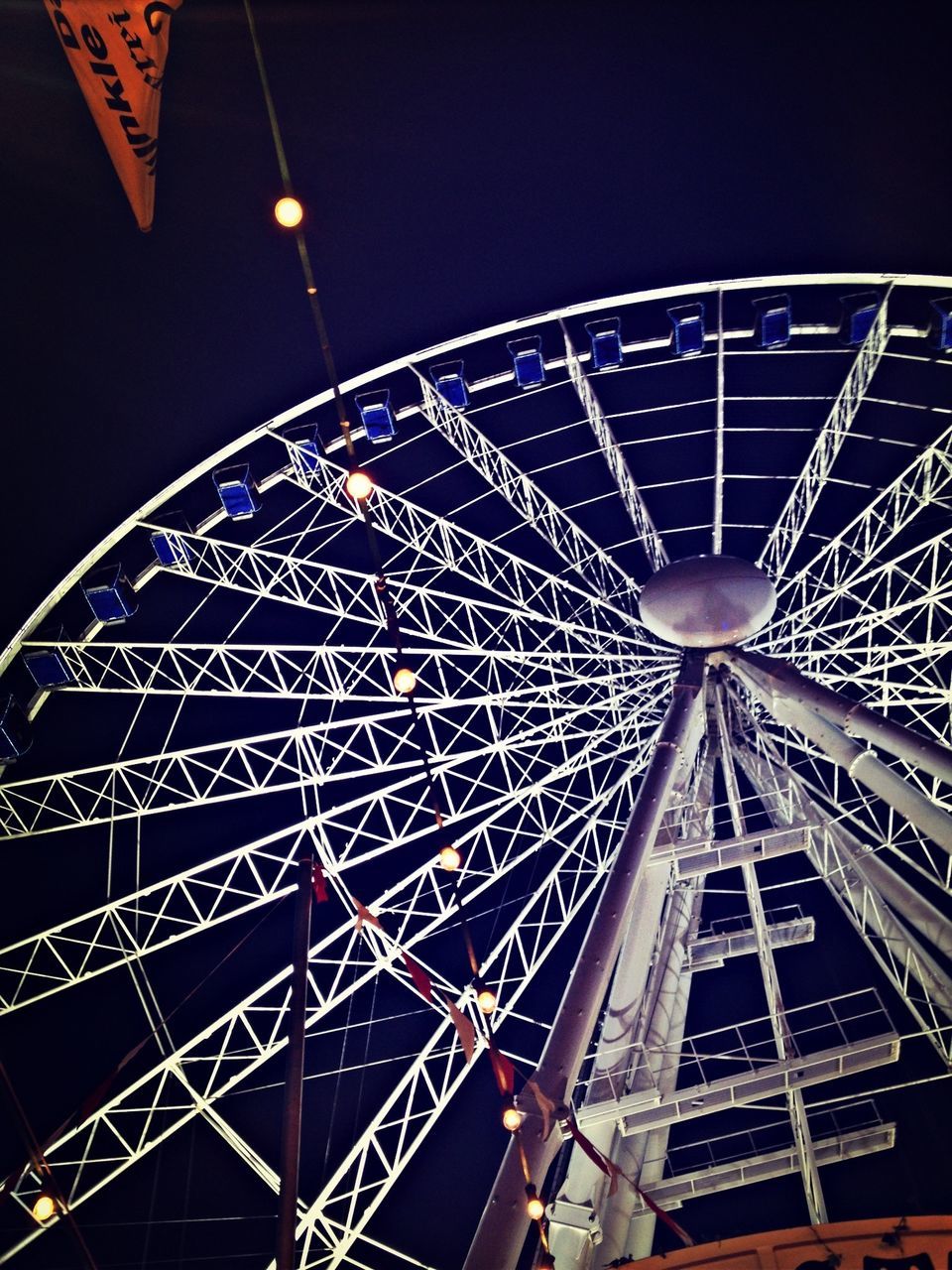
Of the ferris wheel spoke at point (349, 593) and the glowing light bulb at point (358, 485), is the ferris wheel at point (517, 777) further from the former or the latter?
the glowing light bulb at point (358, 485)

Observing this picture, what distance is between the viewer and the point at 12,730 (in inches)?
707

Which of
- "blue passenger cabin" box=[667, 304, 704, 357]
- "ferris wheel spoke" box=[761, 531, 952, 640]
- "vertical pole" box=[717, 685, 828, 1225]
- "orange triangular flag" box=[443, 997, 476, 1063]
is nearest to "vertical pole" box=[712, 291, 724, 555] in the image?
"blue passenger cabin" box=[667, 304, 704, 357]

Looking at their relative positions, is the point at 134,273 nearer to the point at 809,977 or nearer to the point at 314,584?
the point at 314,584

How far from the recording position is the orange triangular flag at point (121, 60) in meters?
11.2

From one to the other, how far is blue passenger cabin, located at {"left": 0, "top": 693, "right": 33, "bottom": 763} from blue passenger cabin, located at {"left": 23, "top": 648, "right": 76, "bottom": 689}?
558mm

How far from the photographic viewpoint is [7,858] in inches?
856

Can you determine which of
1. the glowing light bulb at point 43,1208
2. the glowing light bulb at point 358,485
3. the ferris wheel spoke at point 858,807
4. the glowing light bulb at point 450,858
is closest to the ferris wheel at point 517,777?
the ferris wheel spoke at point 858,807

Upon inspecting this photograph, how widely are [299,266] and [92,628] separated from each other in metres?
7.44

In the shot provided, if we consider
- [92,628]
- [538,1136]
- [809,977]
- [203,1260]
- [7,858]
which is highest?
[92,628]

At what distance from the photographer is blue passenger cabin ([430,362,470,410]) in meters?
18.3

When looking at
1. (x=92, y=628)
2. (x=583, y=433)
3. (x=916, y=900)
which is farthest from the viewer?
(x=583, y=433)

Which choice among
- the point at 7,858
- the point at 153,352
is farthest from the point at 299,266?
the point at 7,858

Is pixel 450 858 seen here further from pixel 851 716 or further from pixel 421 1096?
pixel 421 1096

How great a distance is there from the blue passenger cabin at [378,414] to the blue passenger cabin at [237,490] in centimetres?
226
